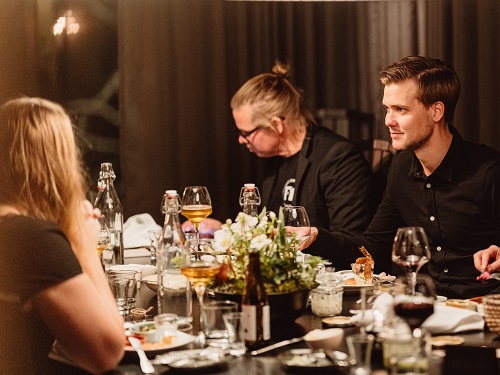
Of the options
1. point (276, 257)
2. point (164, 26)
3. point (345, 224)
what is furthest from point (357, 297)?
point (164, 26)

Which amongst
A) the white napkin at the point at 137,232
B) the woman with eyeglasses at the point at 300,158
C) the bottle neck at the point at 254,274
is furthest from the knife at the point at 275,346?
the woman with eyeglasses at the point at 300,158

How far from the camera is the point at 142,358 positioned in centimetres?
162

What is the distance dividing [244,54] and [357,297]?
8.09 feet

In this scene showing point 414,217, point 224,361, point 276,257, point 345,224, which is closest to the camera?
point 224,361

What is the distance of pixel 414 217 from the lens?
3035 mm

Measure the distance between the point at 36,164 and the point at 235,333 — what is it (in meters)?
0.61

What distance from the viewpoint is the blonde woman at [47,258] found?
5.34 feet

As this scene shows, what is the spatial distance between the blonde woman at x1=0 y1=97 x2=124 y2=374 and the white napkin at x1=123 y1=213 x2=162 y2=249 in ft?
4.30

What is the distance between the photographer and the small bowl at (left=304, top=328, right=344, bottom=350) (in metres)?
Answer: 1.69

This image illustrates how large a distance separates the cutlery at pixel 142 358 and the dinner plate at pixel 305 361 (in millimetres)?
271

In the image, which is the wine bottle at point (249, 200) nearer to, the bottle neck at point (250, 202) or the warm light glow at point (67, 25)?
the bottle neck at point (250, 202)

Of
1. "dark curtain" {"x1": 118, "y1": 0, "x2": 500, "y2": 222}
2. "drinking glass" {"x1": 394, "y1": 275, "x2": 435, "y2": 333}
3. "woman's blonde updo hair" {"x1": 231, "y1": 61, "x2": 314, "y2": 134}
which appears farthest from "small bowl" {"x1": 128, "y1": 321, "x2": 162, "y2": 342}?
"dark curtain" {"x1": 118, "y1": 0, "x2": 500, "y2": 222}

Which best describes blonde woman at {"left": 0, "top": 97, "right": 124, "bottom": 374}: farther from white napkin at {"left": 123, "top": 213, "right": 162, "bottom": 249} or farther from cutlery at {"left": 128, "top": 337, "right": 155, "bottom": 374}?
white napkin at {"left": 123, "top": 213, "right": 162, "bottom": 249}

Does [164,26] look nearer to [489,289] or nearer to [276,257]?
[489,289]
